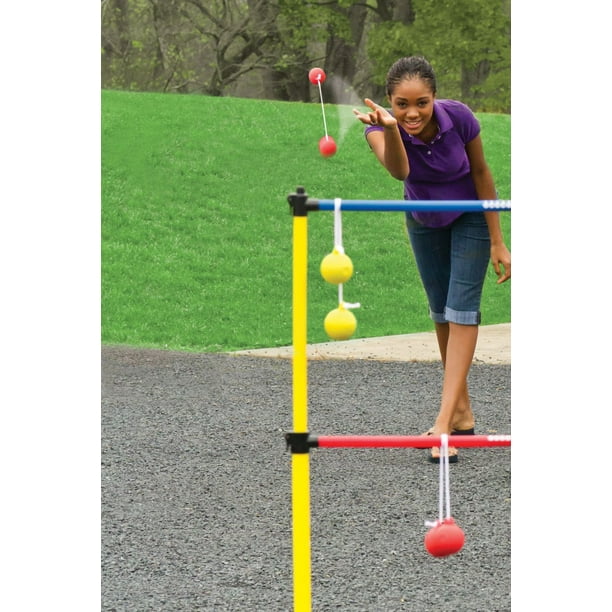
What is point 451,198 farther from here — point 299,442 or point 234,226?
point 234,226

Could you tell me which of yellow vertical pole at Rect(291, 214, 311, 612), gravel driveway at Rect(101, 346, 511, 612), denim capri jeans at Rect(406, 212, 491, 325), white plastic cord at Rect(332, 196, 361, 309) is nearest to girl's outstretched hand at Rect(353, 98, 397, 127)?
white plastic cord at Rect(332, 196, 361, 309)

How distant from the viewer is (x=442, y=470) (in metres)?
2.63

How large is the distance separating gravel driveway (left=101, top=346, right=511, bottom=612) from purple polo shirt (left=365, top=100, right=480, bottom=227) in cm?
115

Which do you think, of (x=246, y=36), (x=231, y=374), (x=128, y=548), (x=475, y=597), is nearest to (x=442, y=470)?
(x=475, y=597)

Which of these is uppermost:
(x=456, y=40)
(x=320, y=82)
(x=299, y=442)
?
(x=456, y=40)

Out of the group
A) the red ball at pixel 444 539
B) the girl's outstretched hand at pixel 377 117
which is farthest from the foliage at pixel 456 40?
the red ball at pixel 444 539

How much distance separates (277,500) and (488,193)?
4.81ft

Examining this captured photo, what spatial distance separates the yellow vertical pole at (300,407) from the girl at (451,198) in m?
1.61

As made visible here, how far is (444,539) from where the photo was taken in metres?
2.56

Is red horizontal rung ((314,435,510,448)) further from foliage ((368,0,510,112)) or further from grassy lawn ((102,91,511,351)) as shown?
foliage ((368,0,510,112))

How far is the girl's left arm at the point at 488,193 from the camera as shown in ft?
13.6

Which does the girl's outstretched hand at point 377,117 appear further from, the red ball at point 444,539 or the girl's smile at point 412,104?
the red ball at point 444,539

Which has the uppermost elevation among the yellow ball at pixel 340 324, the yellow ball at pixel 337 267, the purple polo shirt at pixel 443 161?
the purple polo shirt at pixel 443 161

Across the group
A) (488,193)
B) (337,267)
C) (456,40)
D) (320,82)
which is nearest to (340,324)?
(337,267)
